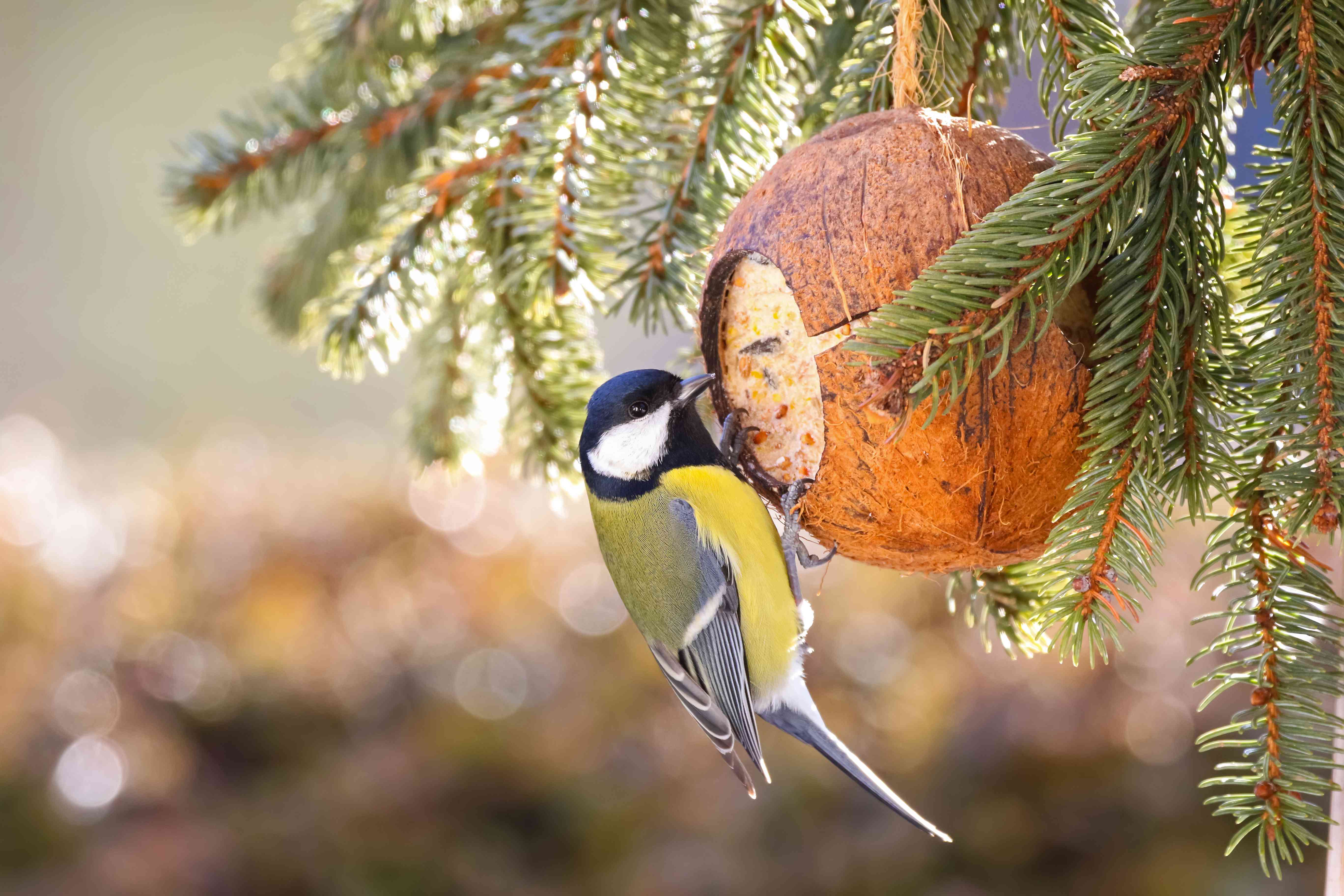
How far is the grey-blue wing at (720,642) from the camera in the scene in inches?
56.5

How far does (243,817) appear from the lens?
232cm

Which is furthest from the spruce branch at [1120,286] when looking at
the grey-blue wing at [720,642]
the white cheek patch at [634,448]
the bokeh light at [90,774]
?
the bokeh light at [90,774]

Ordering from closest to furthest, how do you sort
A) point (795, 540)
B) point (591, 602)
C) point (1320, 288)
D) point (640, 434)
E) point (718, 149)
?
point (1320, 288) < point (718, 149) < point (795, 540) < point (640, 434) < point (591, 602)

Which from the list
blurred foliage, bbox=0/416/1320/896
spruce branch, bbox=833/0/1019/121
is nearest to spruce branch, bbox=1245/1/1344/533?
spruce branch, bbox=833/0/1019/121

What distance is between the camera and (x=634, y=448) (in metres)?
1.40

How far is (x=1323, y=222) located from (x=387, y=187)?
1386mm

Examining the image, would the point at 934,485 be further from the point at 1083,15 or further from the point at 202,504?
the point at 202,504

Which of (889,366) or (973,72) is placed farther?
(973,72)

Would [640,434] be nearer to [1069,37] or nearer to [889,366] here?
[889,366]

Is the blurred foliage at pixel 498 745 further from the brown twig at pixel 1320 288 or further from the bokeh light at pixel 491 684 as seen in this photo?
the brown twig at pixel 1320 288

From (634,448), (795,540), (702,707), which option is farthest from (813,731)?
(634,448)

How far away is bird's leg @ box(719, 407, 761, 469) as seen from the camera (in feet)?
3.51

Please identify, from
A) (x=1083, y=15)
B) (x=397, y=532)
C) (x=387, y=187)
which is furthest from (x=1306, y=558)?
(x=397, y=532)

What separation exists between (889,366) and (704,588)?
2.20 feet
